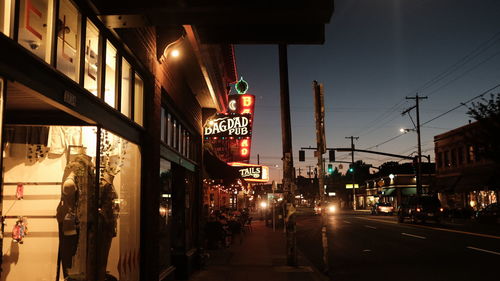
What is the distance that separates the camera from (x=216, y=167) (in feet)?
52.1

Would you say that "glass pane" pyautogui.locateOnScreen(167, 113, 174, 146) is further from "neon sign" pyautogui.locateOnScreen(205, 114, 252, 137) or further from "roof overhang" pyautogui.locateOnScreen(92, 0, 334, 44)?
"neon sign" pyautogui.locateOnScreen(205, 114, 252, 137)

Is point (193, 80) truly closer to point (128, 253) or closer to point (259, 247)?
point (128, 253)

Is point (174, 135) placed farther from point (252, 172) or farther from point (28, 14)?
point (252, 172)

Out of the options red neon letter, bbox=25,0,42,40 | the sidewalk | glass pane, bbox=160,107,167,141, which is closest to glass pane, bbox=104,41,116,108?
red neon letter, bbox=25,0,42,40

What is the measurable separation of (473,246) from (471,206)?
92.9 feet

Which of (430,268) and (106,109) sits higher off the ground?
(106,109)

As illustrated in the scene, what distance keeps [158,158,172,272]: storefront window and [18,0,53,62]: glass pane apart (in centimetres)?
447

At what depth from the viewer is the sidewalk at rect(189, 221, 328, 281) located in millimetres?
10566

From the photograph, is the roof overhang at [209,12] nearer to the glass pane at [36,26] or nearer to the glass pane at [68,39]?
the glass pane at [68,39]

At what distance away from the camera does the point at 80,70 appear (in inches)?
185

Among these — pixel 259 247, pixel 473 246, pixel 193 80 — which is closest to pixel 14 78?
pixel 193 80

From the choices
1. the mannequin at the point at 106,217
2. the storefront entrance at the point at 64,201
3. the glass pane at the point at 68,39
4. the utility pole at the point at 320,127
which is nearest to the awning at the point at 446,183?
the utility pole at the point at 320,127

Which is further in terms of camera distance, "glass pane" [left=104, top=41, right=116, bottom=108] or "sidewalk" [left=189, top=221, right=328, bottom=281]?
"sidewalk" [left=189, top=221, right=328, bottom=281]

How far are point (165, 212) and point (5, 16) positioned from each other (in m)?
6.13
